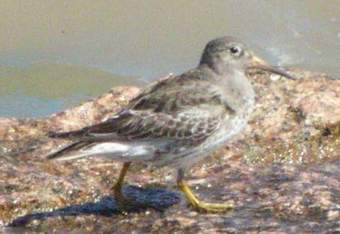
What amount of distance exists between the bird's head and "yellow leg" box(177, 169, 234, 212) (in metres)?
1.02

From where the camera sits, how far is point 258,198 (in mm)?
8891

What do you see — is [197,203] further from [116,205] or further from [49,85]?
[49,85]

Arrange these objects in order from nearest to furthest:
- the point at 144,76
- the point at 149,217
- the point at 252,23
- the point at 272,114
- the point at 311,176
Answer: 1. the point at 149,217
2. the point at 311,176
3. the point at 272,114
4. the point at 144,76
5. the point at 252,23

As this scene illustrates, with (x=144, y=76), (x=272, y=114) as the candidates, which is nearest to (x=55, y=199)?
(x=272, y=114)

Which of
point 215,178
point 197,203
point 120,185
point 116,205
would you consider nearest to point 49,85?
point 215,178

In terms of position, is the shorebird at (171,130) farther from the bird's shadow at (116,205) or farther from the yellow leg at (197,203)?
the bird's shadow at (116,205)

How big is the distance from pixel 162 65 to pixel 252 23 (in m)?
1.72

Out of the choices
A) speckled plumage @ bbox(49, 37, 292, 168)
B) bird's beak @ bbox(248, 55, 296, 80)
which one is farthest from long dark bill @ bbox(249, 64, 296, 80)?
speckled plumage @ bbox(49, 37, 292, 168)

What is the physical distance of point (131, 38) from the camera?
1625cm

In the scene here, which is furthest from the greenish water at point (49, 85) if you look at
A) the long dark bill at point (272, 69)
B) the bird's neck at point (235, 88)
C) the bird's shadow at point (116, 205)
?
the bird's shadow at point (116, 205)

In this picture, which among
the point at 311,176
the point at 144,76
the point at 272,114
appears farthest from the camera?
the point at 144,76

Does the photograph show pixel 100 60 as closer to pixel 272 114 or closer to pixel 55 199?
pixel 272 114

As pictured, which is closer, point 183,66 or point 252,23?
point 183,66

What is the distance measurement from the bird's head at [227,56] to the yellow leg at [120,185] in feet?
3.70
